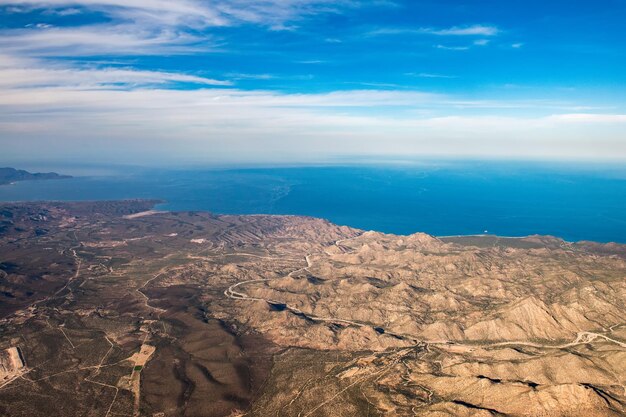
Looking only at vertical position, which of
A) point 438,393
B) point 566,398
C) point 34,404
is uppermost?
point 566,398

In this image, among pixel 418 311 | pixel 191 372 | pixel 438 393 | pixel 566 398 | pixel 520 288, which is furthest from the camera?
pixel 520 288

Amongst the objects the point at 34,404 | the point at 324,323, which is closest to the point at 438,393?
the point at 324,323

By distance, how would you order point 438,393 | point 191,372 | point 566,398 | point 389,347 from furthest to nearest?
point 389,347
point 191,372
point 438,393
point 566,398

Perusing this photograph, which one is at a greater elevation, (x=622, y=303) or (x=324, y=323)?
(x=622, y=303)

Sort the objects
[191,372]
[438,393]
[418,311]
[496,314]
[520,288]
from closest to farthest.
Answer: [438,393] → [191,372] → [496,314] → [418,311] → [520,288]

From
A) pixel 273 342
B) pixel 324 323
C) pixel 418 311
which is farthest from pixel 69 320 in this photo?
pixel 418 311

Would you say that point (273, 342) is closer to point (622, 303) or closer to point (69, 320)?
point (69, 320)

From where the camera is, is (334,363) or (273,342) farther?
(273,342)

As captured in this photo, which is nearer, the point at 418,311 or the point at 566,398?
the point at 566,398

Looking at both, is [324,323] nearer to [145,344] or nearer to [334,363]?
[334,363]
